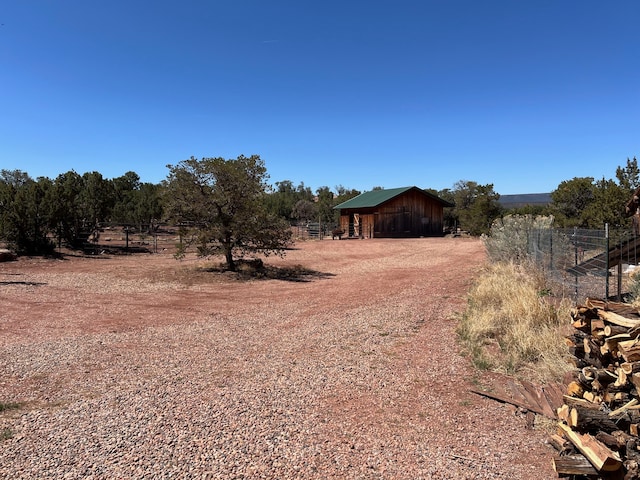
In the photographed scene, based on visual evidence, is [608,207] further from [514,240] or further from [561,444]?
[561,444]

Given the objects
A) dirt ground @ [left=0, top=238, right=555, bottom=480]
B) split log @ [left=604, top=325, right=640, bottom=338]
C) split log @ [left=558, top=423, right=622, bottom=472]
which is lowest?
dirt ground @ [left=0, top=238, right=555, bottom=480]

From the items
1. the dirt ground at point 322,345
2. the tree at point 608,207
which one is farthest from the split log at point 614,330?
the tree at point 608,207

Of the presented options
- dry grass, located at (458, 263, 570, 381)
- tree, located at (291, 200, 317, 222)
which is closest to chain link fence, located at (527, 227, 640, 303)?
dry grass, located at (458, 263, 570, 381)

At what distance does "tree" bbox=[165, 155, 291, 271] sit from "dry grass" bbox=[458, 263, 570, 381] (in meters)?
8.96

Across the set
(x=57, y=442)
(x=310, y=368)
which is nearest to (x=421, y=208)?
(x=310, y=368)

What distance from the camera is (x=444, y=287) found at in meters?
12.9

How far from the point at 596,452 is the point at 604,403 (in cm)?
74

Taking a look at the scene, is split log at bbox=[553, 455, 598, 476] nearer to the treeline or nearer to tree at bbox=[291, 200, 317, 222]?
the treeline

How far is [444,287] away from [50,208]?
19342 millimetres

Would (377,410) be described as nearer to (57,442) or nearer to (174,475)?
(174,475)

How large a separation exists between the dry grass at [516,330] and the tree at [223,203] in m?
8.96

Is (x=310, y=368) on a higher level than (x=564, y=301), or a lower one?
lower

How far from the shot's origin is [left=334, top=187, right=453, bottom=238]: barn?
3903 cm

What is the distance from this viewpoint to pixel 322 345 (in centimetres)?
738
